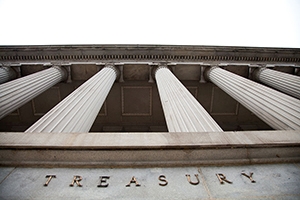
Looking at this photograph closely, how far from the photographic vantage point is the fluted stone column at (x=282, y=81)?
10887mm

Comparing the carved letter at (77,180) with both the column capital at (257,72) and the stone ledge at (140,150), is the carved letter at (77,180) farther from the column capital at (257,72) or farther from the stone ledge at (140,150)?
the column capital at (257,72)

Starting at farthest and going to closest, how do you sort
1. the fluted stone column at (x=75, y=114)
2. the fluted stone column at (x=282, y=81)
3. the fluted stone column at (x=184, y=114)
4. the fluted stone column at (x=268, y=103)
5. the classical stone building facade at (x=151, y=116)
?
1. the fluted stone column at (x=282, y=81)
2. the fluted stone column at (x=268, y=103)
3. the fluted stone column at (x=184, y=114)
4. the fluted stone column at (x=75, y=114)
5. the classical stone building facade at (x=151, y=116)

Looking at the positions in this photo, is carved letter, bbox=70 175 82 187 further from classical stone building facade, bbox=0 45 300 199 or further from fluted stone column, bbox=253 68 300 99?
fluted stone column, bbox=253 68 300 99

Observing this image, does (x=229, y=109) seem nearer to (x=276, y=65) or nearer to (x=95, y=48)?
(x=276, y=65)

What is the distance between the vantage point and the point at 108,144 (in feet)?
12.4

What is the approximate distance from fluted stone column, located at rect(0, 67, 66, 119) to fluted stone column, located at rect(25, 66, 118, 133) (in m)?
2.49

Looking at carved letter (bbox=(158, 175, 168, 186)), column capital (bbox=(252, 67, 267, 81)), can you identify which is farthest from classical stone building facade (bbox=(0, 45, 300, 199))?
column capital (bbox=(252, 67, 267, 81))

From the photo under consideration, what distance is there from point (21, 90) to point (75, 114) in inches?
198

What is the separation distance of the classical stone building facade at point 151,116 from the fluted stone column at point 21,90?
59mm

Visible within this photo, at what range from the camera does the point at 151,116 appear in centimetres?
1839

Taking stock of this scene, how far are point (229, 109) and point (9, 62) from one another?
23.7 meters

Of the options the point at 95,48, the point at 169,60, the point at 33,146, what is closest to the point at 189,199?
the point at 33,146

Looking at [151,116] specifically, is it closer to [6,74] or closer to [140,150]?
[6,74]

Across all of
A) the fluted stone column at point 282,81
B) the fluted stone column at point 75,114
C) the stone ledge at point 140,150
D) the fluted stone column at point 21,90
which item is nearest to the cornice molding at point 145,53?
the fluted stone column at point 282,81
